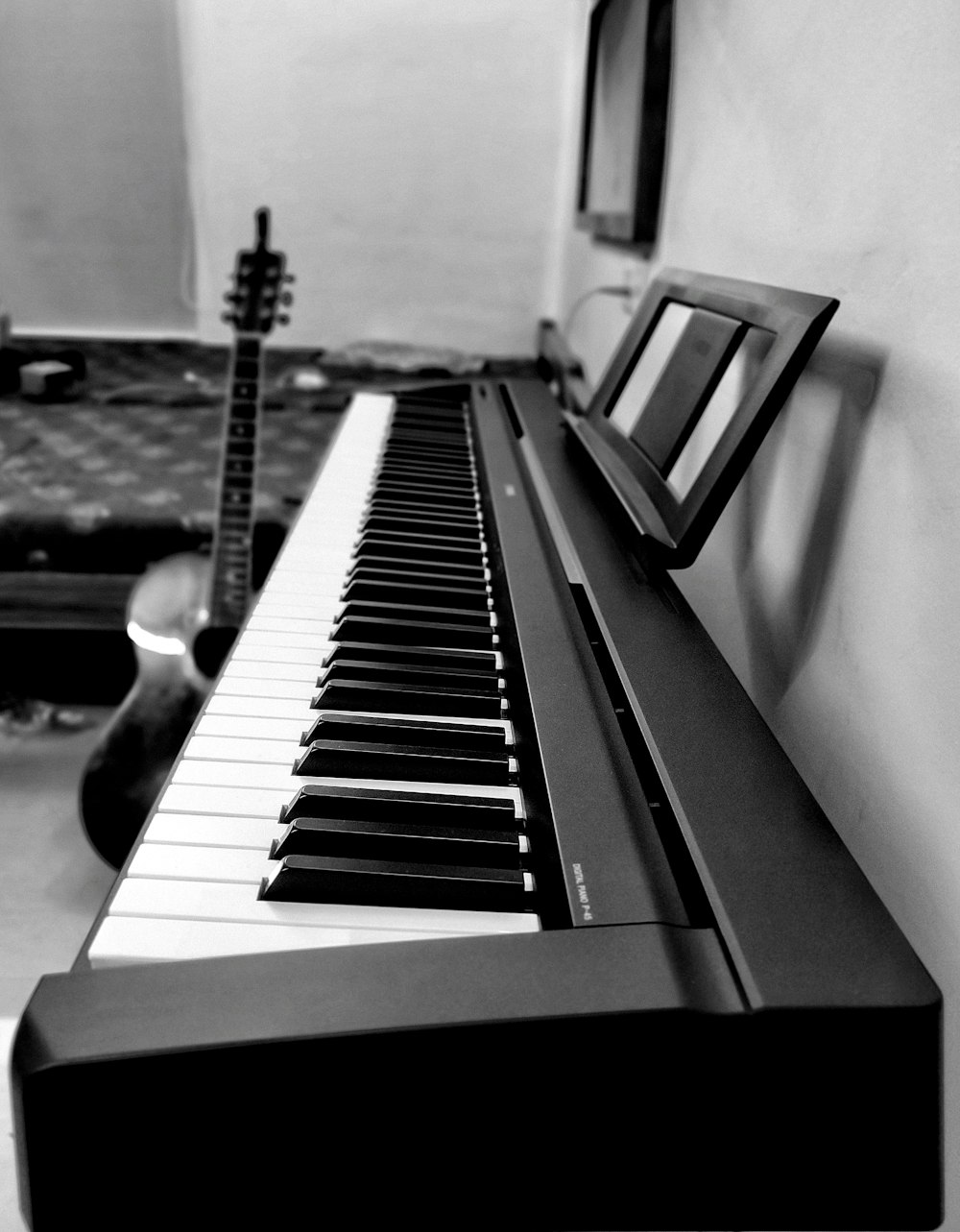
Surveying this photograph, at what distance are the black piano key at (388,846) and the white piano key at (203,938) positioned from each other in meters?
0.06

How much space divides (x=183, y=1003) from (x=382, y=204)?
347 cm

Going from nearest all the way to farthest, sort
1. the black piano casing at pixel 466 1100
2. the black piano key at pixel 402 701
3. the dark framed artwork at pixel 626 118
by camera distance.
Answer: the black piano casing at pixel 466 1100, the black piano key at pixel 402 701, the dark framed artwork at pixel 626 118

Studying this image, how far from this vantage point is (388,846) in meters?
0.60

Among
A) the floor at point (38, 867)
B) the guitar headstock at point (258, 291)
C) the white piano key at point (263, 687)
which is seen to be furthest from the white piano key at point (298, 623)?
the guitar headstock at point (258, 291)

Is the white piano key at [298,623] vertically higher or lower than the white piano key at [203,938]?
lower

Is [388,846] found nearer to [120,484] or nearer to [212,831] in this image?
[212,831]

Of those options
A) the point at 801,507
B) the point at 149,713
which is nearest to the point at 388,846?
the point at 801,507

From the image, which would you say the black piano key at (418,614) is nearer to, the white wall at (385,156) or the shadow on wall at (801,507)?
the shadow on wall at (801,507)

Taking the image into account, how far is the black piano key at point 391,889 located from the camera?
0.56 m

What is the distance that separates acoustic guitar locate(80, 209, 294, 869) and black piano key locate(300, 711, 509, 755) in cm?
96

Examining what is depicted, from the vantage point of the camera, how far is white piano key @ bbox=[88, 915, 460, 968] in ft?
1.68

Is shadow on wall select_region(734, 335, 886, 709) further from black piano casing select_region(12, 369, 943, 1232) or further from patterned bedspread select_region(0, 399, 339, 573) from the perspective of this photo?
patterned bedspread select_region(0, 399, 339, 573)

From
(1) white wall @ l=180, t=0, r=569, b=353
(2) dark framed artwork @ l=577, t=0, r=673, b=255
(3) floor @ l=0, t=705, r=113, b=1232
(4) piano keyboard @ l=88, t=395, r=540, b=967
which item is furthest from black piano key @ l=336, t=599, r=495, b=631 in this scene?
(1) white wall @ l=180, t=0, r=569, b=353

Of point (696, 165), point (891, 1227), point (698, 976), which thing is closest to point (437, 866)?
point (698, 976)
